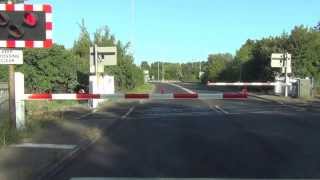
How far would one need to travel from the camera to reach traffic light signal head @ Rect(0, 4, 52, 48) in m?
16.8

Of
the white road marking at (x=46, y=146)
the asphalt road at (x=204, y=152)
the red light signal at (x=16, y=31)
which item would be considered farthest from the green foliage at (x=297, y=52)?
the white road marking at (x=46, y=146)

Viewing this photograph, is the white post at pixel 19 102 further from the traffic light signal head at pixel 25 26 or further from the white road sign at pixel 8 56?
the traffic light signal head at pixel 25 26

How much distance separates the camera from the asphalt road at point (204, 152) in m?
11.7

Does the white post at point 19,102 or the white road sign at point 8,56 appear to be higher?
the white road sign at point 8,56

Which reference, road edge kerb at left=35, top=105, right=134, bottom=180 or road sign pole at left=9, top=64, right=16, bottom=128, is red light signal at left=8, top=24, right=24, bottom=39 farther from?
road edge kerb at left=35, top=105, right=134, bottom=180

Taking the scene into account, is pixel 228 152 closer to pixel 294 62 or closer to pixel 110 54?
pixel 110 54

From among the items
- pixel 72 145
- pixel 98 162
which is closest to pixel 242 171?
pixel 98 162

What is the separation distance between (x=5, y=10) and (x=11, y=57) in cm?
113

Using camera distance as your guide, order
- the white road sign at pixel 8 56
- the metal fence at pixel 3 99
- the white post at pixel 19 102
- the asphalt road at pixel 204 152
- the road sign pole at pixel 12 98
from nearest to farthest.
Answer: the asphalt road at pixel 204 152 → the white road sign at pixel 8 56 → the road sign pole at pixel 12 98 → the white post at pixel 19 102 → the metal fence at pixel 3 99

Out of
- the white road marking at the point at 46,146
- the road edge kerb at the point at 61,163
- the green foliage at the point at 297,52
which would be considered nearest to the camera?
the road edge kerb at the point at 61,163

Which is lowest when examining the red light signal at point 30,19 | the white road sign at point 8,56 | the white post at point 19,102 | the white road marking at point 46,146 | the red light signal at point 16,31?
the white road marking at point 46,146

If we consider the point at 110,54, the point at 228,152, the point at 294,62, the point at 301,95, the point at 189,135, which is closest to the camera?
the point at 228,152

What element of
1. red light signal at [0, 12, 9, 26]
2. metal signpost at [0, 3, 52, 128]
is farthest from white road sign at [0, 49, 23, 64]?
red light signal at [0, 12, 9, 26]

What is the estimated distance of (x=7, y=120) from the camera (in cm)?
1753
